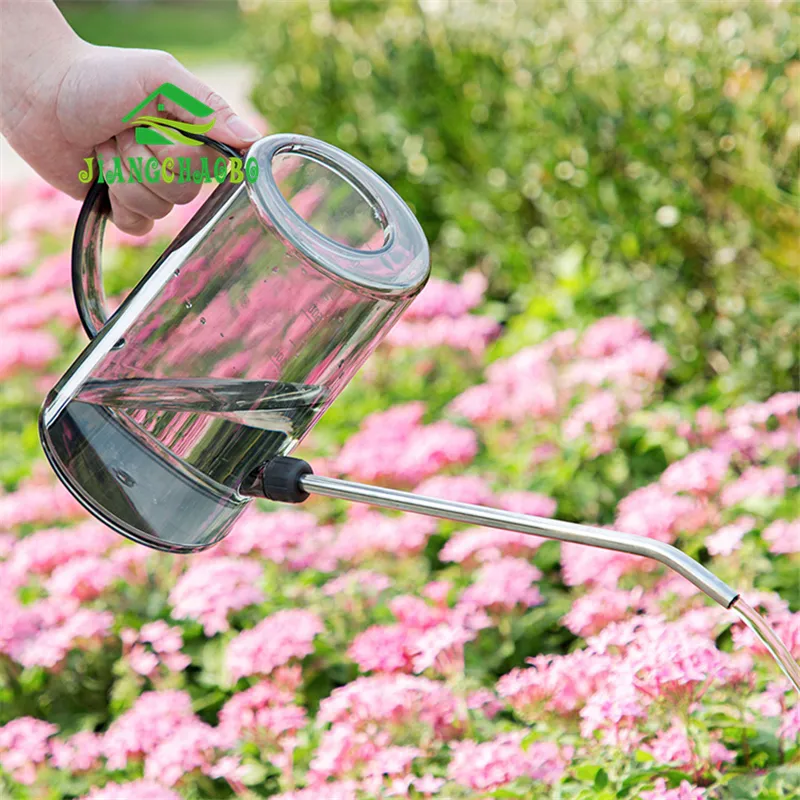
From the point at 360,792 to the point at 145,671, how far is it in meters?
0.52

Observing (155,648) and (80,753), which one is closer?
(80,753)

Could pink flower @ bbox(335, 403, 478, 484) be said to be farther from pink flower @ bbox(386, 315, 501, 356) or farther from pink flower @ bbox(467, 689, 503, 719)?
pink flower @ bbox(467, 689, 503, 719)

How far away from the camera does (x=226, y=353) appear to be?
3.82ft

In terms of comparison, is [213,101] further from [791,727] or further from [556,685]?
[791,727]

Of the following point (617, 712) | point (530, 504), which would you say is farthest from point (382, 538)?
point (617, 712)

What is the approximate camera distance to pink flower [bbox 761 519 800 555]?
1870mm

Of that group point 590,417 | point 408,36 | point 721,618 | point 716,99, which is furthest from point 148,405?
point 408,36

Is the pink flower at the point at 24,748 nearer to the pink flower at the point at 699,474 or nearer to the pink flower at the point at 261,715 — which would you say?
the pink flower at the point at 261,715

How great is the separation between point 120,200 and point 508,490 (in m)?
1.31

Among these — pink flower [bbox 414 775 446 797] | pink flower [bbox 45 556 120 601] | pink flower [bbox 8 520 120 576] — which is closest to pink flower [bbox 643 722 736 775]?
pink flower [bbox 414 775 446 797]

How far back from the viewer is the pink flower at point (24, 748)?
1.75 metres

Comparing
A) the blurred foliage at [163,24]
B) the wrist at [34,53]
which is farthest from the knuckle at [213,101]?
the blurred foliage at [163,24]

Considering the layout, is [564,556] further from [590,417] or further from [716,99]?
[716,99]

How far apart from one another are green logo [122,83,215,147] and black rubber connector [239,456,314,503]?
421 millimetres
